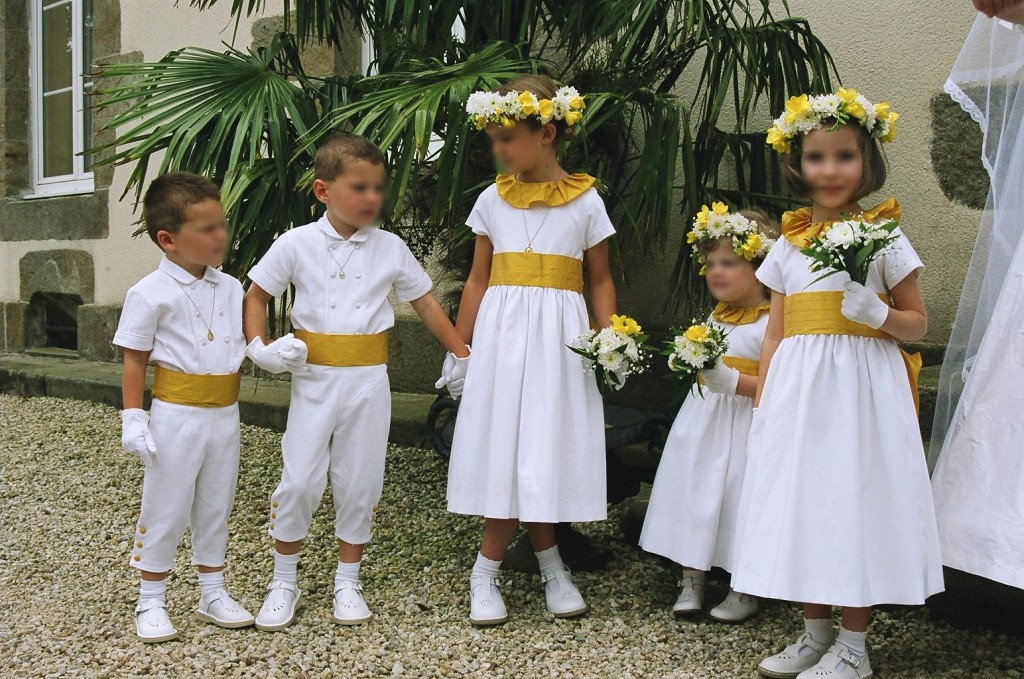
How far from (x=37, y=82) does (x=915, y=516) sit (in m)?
7.79

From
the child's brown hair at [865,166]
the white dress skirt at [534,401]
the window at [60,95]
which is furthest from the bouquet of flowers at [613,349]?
the window at [60,95]

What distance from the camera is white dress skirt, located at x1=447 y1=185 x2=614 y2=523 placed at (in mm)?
2826

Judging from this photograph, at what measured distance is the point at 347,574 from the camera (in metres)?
2.93

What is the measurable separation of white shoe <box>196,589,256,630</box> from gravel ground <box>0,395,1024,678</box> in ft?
0.09

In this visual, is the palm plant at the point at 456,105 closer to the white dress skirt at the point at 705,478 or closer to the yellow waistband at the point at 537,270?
the yellow waistband at the point at 537,270

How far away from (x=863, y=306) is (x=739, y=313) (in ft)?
2.45

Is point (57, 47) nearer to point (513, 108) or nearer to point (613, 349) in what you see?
point (513, 108)

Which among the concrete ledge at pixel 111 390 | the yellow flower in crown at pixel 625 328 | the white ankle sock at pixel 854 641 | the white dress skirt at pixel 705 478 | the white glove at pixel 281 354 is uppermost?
the yellow flower in crown at pixel 625 328

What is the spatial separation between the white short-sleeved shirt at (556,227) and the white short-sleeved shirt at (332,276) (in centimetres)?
33

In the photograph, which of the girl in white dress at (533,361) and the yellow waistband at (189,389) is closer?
the yellow waistband at (189,389)

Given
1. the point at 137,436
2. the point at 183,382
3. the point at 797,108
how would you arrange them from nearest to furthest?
the point at 797,108 → the point at 137,436 → the point at 183,382

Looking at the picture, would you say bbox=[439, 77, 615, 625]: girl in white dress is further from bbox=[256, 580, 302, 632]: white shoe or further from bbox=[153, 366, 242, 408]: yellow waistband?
bbox=[153, 366, 242, 408]: yellow waistband

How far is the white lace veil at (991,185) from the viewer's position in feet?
8.02

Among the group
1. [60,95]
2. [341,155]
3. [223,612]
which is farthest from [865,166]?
[60,95]
